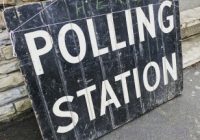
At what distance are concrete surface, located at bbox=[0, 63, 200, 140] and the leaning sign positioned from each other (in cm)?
6

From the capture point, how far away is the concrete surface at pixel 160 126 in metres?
1.62

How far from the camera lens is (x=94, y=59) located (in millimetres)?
1506

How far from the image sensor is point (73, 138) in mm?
1546

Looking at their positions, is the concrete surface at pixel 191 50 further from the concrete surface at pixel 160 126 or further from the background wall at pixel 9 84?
the background wall at pixel 9 84

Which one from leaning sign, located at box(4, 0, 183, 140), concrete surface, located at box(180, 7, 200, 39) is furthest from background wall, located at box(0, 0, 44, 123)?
concrete surface, located at box(180, 7, 200, 39)

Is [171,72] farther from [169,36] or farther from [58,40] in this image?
[58,40]

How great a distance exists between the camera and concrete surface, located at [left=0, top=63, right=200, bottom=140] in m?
1.62

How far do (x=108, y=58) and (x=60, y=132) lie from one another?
19.3 inches

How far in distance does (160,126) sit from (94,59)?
0.60 m

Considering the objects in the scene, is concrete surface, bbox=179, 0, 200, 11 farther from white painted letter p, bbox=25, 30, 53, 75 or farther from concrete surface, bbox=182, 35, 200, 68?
white painted letter p, bbox=25, 30, 53, 75

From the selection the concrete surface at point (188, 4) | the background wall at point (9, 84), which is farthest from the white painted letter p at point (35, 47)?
the concrete surface at point (188, 4)

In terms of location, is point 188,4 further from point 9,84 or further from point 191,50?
point 9,84

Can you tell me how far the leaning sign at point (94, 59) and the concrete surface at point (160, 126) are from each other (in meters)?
0.06

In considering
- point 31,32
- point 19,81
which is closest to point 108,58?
point 31,32
